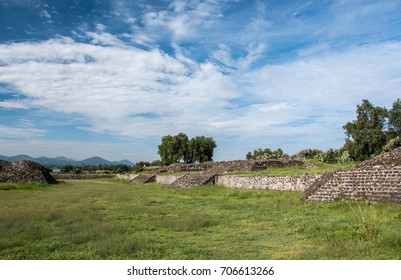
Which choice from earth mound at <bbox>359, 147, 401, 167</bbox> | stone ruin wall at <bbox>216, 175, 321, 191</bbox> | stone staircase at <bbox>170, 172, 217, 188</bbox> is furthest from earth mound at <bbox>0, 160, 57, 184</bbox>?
earth mound at <bbox>359, 147, 401, 167</bbox>

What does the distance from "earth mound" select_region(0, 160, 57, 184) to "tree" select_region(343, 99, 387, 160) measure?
31.4 metres

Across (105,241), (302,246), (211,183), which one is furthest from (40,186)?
(302,246)

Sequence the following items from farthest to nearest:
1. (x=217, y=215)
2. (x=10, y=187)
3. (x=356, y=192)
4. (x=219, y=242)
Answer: (x=10, y=187)
(x=356, y=192)
(x=217, y=215)
(x=219, y=242)

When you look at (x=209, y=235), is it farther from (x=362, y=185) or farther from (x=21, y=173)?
(x=21, y=173)

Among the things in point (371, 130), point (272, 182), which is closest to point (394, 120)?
point (371, 130)

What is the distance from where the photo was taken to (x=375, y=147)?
3706 centimetres

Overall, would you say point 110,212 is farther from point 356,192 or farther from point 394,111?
point 394,111

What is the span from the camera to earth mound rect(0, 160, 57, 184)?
3147 centimetres

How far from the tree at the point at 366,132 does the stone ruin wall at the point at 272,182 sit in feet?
61.9

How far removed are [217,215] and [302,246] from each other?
5210mm

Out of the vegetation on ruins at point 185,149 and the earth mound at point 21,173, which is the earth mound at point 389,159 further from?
the vegetation on ruins at point 185,149

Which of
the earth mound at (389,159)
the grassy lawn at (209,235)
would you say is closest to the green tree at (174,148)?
the earth mound at (389,159)

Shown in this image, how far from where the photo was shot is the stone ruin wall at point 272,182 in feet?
59.4

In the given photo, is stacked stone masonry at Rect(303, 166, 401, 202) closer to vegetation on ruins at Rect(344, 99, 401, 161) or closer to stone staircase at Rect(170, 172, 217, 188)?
stone staircase at Rect(170, 172, 217, 188)
